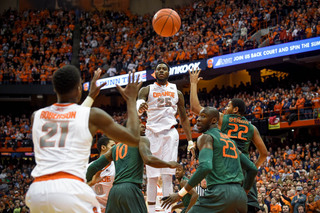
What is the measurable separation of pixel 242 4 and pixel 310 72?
6490 millimetres

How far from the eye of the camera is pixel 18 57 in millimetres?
29422

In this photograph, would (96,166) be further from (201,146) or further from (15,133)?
(15,133)

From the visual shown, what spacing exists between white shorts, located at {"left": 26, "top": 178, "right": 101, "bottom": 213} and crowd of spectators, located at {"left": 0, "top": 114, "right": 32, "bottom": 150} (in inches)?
944

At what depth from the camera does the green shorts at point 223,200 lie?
15.3ft

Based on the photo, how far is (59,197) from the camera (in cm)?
315

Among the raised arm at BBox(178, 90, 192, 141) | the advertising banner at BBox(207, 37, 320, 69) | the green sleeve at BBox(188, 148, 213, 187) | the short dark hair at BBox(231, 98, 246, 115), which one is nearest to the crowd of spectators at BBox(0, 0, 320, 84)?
the advertising banner at BBox(207, 37, 320, 69)

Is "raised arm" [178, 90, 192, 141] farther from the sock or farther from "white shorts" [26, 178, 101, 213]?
"white shorts" [26, 178, 101, 213]

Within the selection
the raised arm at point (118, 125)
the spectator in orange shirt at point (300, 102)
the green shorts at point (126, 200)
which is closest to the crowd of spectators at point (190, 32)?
the spectator in orange shirt at point (300, 102)

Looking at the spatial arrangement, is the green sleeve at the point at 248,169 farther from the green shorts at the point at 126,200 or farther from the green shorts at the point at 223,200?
the green shorts at the point at 126,200

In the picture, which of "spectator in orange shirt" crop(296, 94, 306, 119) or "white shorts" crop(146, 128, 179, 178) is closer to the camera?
"white shorts" crop(146, 128, 179, 178)

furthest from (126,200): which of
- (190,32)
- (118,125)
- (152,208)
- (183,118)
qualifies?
(190,32)

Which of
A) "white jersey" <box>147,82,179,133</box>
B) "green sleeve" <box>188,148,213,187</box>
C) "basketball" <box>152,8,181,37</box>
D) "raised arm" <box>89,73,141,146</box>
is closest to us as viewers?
"raised arm" <box>89,73,141,146</box>

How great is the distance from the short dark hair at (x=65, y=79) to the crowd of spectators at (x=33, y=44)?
2596 cm

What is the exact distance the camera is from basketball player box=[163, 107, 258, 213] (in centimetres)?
464
